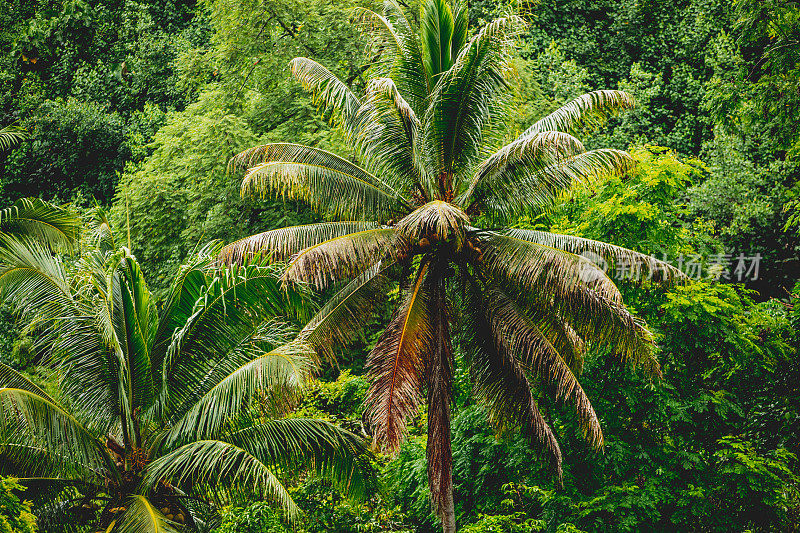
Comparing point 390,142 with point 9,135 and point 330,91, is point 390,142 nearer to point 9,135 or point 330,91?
point 330,91

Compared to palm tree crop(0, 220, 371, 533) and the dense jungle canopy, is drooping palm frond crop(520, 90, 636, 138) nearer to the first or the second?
the dense jungle canopy

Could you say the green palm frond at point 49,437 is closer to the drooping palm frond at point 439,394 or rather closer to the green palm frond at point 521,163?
the drooping palm frond at point 439,394

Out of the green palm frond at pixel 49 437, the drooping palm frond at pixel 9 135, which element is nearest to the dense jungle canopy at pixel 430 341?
the green palm frond at pixel 49 437

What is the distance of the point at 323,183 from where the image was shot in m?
9.87

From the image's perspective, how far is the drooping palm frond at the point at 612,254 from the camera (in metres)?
8.55

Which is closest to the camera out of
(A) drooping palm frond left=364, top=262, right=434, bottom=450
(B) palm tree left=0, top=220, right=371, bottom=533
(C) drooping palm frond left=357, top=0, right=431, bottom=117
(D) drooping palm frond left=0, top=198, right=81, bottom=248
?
(B) palm tree left=0, top=220, right=371, bottom=533

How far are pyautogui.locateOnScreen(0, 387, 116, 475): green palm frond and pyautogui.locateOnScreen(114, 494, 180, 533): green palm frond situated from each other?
793 mm

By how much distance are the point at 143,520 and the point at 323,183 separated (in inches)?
187

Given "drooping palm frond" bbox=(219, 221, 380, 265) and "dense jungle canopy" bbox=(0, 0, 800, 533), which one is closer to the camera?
"dense jungle canopy" bbox=(0, 0, 800, 533)

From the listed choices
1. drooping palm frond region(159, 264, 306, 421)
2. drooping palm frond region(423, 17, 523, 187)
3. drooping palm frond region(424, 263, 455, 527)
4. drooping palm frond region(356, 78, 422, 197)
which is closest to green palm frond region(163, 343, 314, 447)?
drooping palm frond region(159, 264, 306, 421)

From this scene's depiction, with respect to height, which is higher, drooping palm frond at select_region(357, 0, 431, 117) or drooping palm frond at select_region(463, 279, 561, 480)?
drooping palm frond at select_region(357, 0, 431, 117)

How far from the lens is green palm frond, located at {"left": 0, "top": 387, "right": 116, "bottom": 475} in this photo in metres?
7.62

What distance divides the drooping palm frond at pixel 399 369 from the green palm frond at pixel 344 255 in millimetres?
646

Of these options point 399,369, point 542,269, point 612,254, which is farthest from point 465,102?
point 399,369
